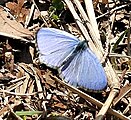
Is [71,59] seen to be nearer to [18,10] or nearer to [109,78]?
[109,78]

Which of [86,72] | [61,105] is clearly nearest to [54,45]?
[86,72]

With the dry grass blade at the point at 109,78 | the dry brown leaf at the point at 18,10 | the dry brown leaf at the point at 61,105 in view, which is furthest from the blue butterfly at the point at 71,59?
the dry brown leaf at the point at 18,10

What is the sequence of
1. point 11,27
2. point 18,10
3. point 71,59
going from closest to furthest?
point 71,59 → point 11,27 → point 18,10

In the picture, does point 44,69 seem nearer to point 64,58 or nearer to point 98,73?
point 64,58

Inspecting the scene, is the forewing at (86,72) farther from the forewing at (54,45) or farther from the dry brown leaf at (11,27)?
the dry brown leaf at (11,27)

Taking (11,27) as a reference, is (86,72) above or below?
below

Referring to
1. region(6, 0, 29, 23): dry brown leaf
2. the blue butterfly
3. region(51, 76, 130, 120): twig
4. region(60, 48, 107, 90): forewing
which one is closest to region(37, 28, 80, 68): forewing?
the blue butterfly

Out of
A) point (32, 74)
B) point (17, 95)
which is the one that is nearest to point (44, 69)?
point (32, 74)
